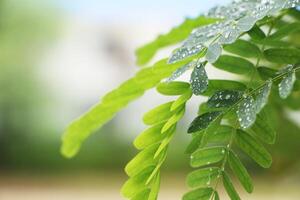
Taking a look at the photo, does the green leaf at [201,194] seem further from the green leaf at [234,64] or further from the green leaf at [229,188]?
the green leaf at [234,64]

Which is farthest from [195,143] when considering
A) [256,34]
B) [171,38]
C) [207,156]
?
[171,38]

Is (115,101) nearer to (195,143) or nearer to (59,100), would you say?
(195,143)

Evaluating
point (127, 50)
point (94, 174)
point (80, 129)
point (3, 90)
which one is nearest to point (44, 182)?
point (94, 174)

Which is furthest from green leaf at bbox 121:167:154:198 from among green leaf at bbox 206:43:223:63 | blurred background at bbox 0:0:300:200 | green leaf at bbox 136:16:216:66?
blurred background at bbox 0:0:300:200

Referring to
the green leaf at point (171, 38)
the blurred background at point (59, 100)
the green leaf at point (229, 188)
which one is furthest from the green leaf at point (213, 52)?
the blurred background at point (59, 100)

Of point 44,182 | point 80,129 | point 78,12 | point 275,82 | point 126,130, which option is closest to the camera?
point 275,82

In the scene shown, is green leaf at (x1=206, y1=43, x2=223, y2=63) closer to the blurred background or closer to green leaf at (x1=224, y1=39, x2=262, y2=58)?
green leaf at (x1=224, y1=39, x2=262, y2=58)

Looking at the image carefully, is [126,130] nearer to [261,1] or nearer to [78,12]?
[78,12]
